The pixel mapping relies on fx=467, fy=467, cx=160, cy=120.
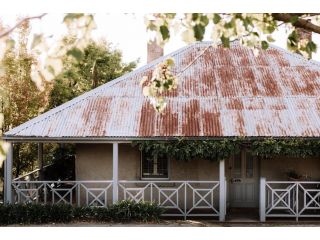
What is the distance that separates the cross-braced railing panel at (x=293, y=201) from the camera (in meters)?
12.3

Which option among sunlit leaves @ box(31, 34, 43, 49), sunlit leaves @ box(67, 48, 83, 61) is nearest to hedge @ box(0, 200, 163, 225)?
sunlit leaves @ box(67, 48, 83, 61)

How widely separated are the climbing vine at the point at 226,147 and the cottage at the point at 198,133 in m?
0.16

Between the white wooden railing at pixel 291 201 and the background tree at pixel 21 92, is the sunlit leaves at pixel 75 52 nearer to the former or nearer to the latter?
the background tree at pixel 21 92

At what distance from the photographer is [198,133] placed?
1234 centimetres

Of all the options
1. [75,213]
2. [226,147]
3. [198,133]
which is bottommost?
[75,213]

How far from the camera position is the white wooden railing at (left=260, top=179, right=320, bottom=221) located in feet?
40.2

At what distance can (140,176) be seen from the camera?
46.0 ft

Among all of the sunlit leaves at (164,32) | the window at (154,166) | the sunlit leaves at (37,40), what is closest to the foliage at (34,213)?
the window at (154,166)

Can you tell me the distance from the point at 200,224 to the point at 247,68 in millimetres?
5843

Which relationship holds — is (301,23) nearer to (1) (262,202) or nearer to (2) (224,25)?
(2) (224,25)

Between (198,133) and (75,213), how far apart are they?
380 centimetres

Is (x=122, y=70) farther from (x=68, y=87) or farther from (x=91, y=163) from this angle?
(x=91, y=163)

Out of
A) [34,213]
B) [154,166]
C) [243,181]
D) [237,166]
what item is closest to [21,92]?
[34,213]
